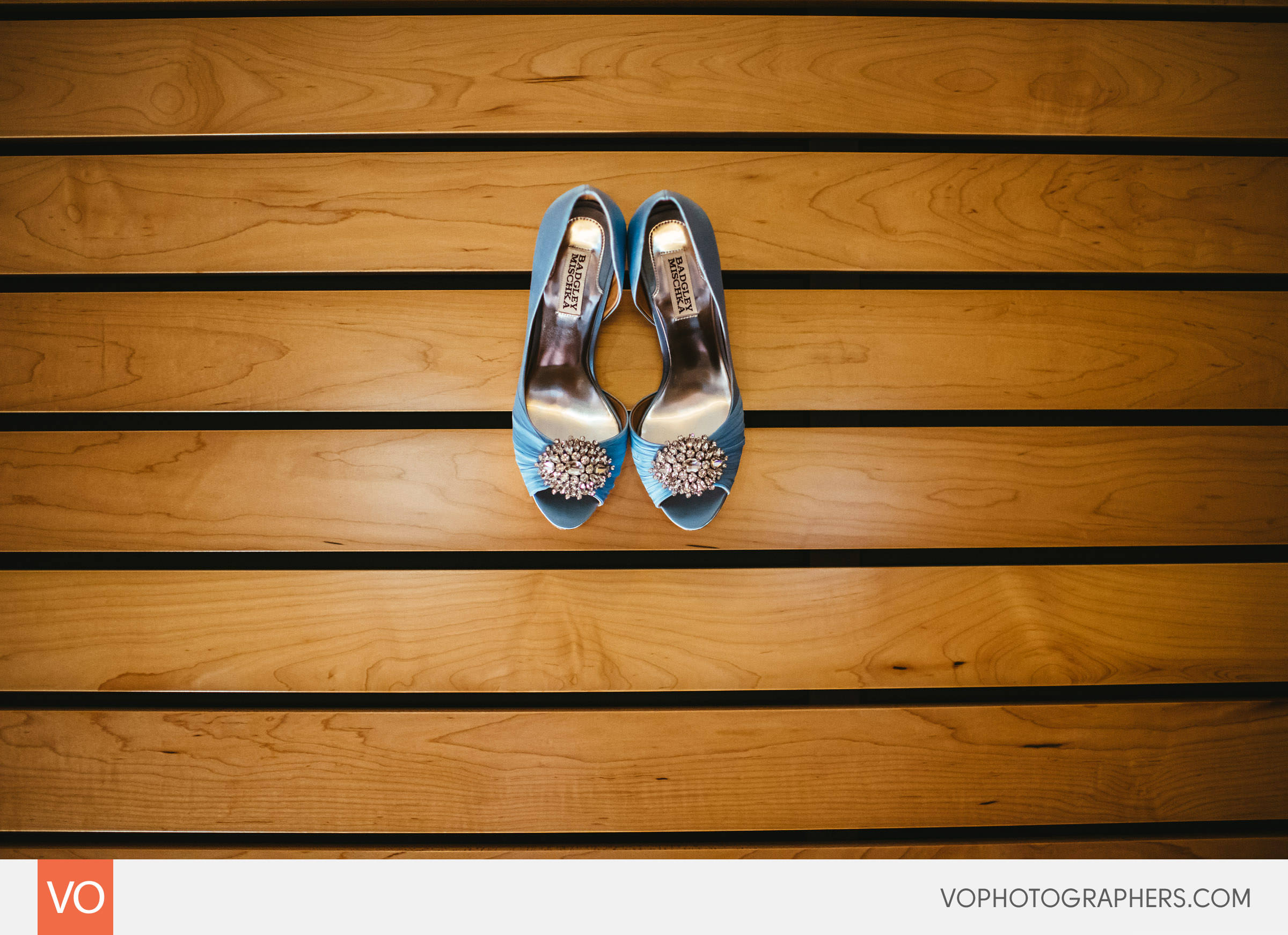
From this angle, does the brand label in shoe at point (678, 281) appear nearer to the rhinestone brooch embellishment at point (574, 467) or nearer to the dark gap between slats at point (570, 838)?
the rhinestone brooch embellishment at point (574, 467)

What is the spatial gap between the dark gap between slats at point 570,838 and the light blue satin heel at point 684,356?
72 cm

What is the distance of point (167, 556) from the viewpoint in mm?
1562

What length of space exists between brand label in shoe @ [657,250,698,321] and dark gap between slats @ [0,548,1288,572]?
55 centimetres

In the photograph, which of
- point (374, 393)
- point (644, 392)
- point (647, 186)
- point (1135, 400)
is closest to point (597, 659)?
point (644, 392)

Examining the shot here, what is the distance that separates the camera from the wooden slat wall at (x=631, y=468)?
1538mm

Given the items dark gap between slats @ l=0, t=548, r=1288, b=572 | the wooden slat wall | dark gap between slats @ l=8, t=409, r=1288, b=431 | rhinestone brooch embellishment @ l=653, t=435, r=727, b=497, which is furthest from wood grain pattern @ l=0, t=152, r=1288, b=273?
dark gap between slats @ l=0, t=548, r=1288, b=572

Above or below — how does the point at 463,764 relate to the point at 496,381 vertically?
below

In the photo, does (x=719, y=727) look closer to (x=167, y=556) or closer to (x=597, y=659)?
(x=597, y=659)

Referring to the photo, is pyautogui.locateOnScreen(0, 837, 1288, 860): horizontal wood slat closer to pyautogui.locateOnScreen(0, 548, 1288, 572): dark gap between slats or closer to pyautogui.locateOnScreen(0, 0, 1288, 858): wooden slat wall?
pyautogui.locateOnScreen(0, 0, 1288, 858): wooden slat wall

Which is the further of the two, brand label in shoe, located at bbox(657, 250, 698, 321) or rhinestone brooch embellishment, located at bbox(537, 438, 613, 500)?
brand label in shoe, located at bbox(657, 250, 698, 321)

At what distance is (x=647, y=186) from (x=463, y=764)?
1.38 metres

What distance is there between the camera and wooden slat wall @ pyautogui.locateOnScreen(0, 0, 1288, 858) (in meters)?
1.54

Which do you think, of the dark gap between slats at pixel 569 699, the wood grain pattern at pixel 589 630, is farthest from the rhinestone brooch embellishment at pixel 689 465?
the dark gap between slats at pixel 569 699
